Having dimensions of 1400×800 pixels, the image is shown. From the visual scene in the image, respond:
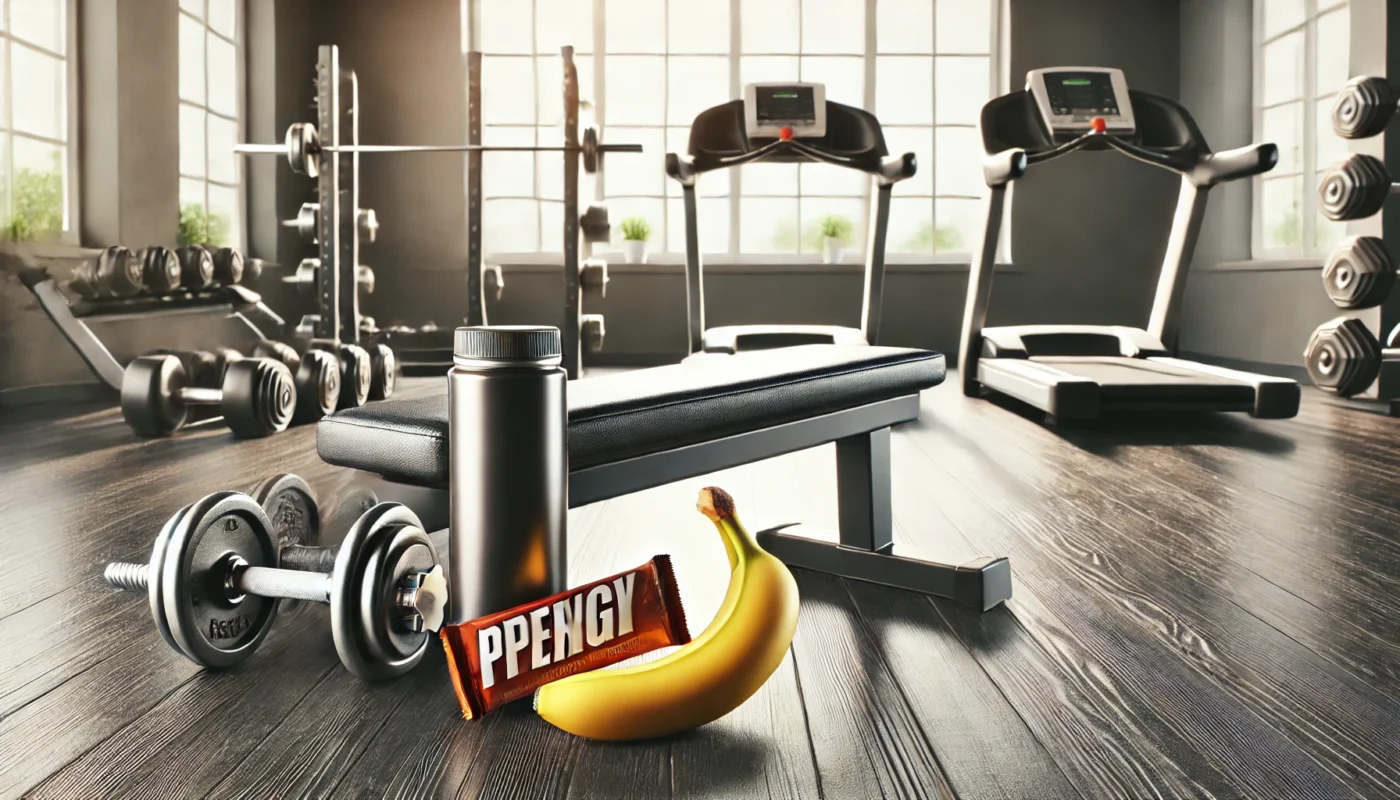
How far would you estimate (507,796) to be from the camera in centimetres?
86

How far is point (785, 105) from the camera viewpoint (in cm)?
448

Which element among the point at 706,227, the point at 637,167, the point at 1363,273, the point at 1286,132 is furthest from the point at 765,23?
the point at 1363,273

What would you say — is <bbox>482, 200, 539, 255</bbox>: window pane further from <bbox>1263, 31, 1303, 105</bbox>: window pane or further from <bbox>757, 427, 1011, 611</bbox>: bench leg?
<bbox>757, 427, 1011, 611</bbox>: bench leg

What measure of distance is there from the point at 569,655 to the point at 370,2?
641 centimetres

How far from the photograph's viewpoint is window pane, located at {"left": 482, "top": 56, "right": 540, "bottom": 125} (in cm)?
654

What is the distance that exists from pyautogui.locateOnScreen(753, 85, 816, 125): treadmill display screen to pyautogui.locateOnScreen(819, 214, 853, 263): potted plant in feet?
6.37

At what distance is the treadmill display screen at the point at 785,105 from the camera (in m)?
4.45

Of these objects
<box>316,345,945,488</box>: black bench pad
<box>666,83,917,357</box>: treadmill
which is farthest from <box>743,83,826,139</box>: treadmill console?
<box>316,345,945,488</box>: black bench pad

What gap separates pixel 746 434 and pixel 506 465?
0.38 m

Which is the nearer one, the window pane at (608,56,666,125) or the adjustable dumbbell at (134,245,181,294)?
the adjustable dumbbell at (134,245,181,294)

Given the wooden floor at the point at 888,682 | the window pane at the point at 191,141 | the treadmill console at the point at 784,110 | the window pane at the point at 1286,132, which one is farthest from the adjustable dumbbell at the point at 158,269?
the window pane at the point at 1286,132

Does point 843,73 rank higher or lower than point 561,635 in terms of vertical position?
higher

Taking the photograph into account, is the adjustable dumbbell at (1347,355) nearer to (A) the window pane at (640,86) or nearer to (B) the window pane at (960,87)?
(B) the window pane at (960,87)

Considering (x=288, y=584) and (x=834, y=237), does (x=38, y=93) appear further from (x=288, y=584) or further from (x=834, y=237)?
(x=834, y=237)
